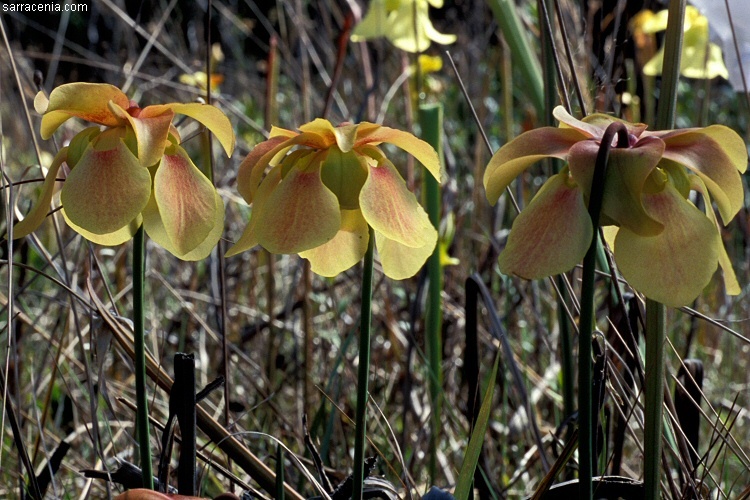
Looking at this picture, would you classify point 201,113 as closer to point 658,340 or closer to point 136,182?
point 136,182

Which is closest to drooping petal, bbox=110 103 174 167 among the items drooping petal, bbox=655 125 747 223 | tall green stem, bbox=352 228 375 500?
tall green stem, bbox=352 228 375 500

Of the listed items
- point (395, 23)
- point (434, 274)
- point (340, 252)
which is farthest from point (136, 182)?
point (395, 23)

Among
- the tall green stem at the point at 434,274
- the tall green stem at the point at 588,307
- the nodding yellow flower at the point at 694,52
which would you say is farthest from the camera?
the nodding yellow flower at the point at 694,52

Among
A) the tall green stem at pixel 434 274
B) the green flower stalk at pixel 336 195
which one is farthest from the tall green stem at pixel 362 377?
the tall green stem at pixel 434 274

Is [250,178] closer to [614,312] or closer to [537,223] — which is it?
[537,223]

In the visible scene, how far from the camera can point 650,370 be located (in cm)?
39

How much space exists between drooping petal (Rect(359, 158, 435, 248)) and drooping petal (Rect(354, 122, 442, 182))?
0.04ft

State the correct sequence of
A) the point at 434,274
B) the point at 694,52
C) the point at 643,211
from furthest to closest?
the point at 694,52 → the point at 434,274 → the point at 643,211

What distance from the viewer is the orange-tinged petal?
1.28ft

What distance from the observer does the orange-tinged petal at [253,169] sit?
39cm

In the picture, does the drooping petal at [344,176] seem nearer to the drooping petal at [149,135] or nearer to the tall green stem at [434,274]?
the drooping petal at [149,135]

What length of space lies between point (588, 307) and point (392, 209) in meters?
0.10

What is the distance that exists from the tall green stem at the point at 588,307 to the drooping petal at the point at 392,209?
8 centimetres

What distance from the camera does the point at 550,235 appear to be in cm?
34
